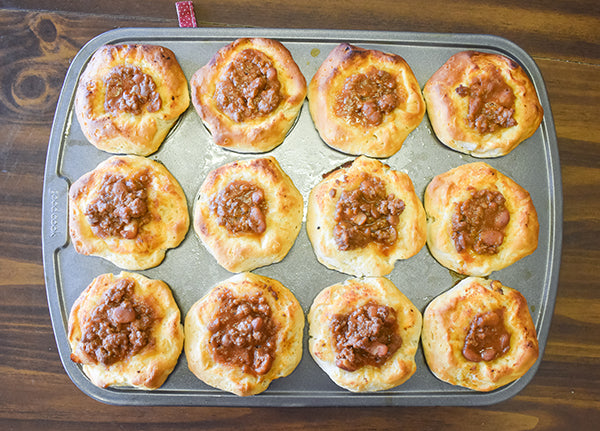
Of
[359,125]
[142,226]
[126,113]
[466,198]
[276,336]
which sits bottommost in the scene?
[276,336]

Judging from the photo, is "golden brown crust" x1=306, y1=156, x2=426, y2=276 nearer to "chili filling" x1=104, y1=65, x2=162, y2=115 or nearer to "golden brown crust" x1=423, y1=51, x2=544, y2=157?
"golden brown crust" x1=423, y1=51, x2=544, y2=157

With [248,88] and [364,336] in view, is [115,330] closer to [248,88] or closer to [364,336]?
[364,336]

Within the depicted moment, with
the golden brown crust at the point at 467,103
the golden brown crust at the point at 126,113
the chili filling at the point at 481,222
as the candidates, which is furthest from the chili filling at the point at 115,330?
the golden brown crust at the point at 467,103

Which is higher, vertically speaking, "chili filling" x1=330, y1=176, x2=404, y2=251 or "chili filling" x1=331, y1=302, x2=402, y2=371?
"chili filling" x1=330, y1=176, x2=404, y2=251

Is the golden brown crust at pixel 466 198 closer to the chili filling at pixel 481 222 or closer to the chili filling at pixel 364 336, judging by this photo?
the chili filling at pixel 481 222

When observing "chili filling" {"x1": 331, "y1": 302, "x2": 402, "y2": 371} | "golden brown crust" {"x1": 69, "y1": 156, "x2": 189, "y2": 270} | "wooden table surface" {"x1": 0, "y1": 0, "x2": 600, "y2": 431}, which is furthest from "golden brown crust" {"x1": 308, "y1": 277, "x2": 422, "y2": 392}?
"golden brown crust" {"x1": 69, "y1": 156, "x2": 189, "y2": 270}

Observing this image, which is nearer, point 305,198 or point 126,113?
point 126,113

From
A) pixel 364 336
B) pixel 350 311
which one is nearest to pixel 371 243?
pixel 350 311
